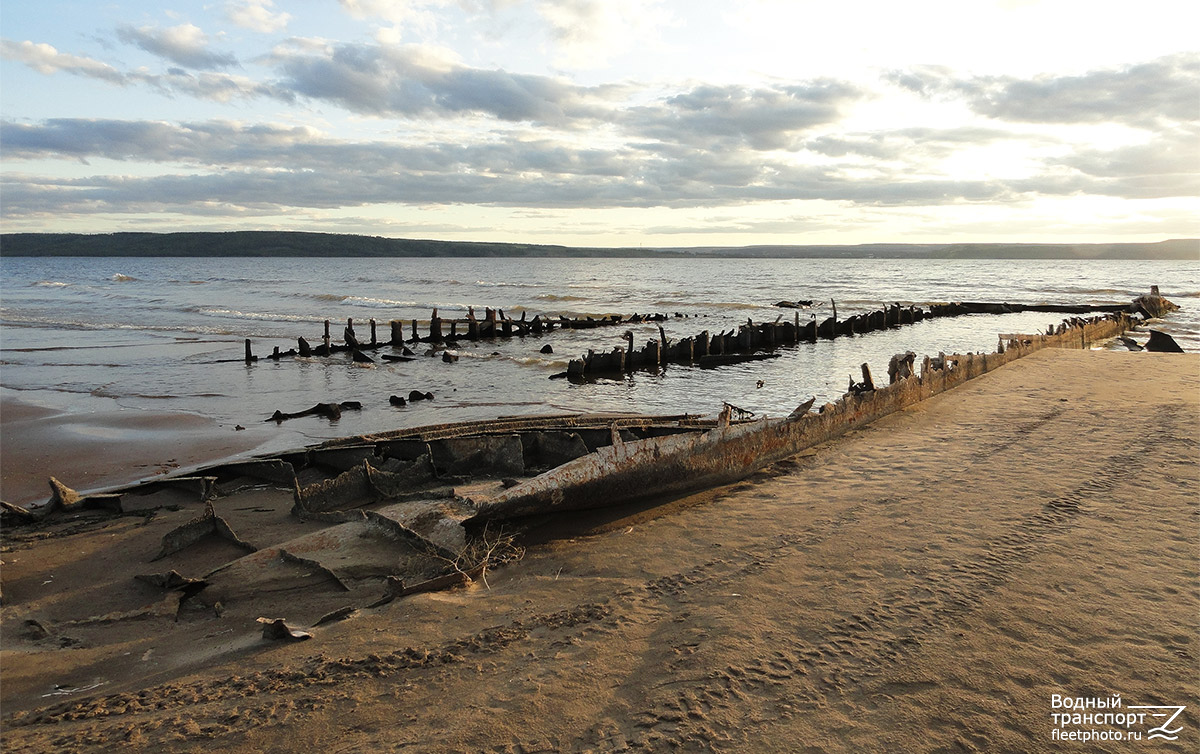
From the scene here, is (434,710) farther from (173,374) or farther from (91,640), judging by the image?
(173,374)

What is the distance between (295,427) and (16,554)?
6.90 metres

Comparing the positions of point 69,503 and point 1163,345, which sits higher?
point 1163,345

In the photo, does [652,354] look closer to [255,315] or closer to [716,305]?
[716,305]

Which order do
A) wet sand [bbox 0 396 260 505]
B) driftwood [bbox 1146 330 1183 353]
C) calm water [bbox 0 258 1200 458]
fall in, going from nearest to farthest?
wet sand [bbox 0 396 260 505] → calm water [bbox 0 258 1200 458] → driftwood [bbox 1146 330 1183 353]

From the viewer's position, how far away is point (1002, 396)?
13750 millimetres

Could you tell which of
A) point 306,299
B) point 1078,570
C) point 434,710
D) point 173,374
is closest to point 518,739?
point 434,710

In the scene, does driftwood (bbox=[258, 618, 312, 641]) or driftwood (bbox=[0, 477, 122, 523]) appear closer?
driftwood (bbox=[258, 618, 312, 641])

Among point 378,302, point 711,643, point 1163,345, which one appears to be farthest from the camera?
point 378,302

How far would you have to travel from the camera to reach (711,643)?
4.67 m

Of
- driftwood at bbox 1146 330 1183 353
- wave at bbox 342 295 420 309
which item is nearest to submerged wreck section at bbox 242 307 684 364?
wave at bbox 342 295 420 309

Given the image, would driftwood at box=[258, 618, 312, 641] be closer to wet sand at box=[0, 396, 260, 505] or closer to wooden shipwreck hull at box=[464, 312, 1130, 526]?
wooden shipwreck hull at box=[464, 312, 1130, 526]

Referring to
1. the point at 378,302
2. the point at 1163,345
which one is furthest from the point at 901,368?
the point at 378,302

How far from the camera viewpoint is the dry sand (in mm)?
3854

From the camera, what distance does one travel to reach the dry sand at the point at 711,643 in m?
3.85
